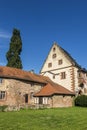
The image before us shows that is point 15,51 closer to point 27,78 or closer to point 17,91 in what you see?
point 27,78

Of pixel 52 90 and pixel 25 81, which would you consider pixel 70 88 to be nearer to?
pixel 52 90

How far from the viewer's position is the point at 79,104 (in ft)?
153

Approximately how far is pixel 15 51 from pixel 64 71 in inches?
634

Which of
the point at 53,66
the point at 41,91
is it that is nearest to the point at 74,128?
the point at 41,91


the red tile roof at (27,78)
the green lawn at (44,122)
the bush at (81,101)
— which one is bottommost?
the green lawn at (44,122)

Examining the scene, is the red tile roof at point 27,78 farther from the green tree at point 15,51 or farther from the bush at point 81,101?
the green tree at point 15,51

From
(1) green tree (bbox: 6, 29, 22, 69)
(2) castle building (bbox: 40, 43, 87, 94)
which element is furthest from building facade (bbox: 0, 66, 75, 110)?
(1) green tree (bbox: 6, 29, 22, 69)

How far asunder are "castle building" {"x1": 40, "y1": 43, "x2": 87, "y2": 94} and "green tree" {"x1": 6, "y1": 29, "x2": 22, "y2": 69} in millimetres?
7767

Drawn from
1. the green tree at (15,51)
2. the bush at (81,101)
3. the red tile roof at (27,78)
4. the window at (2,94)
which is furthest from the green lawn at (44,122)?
the green tree at (15,51)

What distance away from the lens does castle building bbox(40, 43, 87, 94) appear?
51184mm

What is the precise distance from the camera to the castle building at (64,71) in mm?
51184

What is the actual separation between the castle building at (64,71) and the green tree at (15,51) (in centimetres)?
777

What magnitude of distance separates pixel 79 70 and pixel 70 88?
506cm

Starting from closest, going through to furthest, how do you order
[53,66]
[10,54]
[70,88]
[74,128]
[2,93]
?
[74,128] < [2,93] < [70,88] < [53,66] < [10,54]
